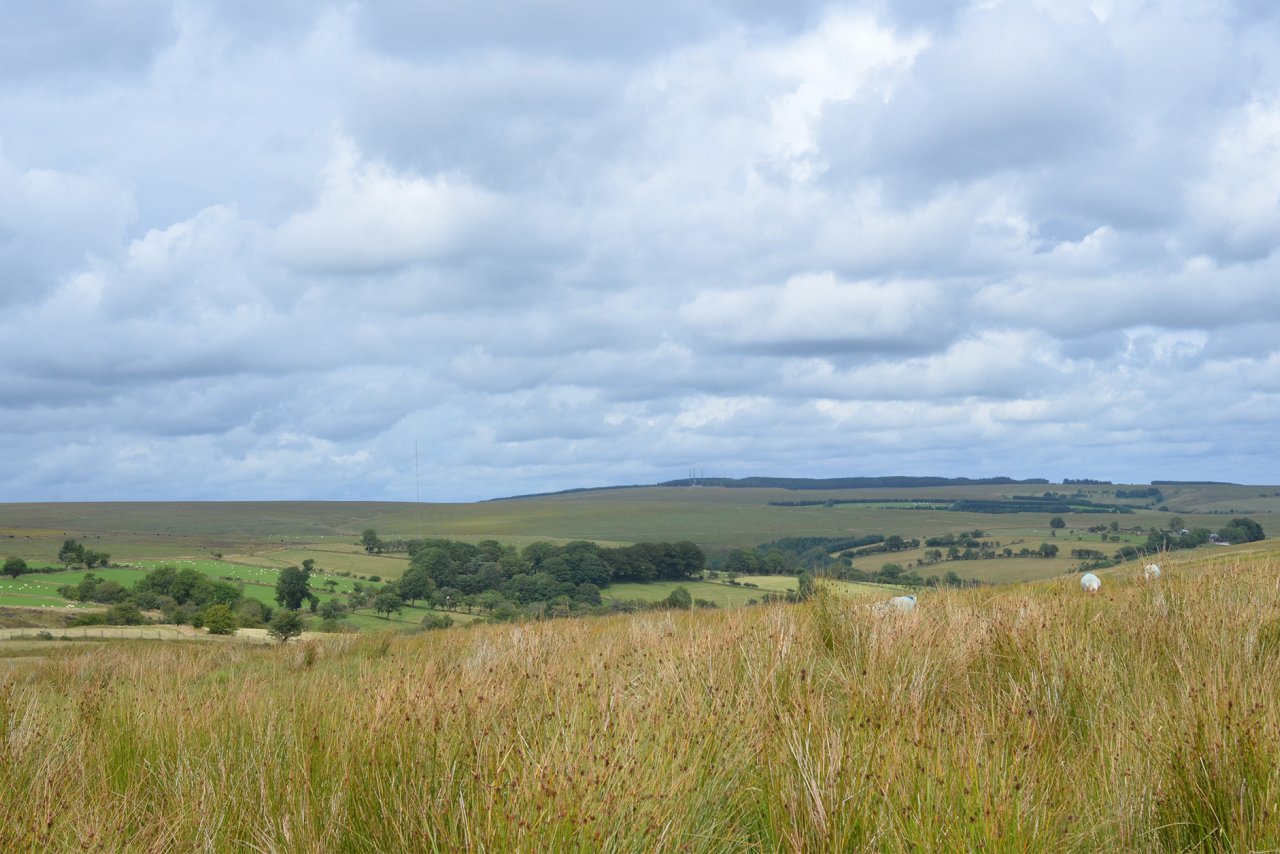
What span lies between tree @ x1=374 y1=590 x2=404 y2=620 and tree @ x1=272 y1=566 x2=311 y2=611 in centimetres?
2162

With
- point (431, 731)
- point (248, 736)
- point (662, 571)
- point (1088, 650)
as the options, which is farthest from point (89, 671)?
point (662, 571)

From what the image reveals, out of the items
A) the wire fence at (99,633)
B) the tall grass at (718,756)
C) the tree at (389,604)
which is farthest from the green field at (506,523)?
the tall grass at (718,756)

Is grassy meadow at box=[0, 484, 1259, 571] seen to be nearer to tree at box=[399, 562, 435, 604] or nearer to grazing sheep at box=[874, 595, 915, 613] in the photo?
tree at box=[399, 562, 435, 604]

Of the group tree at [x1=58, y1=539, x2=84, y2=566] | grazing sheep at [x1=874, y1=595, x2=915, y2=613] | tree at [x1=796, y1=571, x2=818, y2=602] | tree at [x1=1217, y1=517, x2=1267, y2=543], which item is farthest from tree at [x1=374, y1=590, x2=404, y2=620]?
tree at [x1=58, y1=539, x2=84, y2=566]

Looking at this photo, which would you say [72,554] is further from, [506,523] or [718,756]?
[718,756]

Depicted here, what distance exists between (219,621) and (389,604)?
27.6 feet

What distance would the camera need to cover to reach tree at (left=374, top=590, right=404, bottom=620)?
38250 millimetres

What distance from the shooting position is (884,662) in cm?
553

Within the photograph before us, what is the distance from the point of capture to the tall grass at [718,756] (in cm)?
330

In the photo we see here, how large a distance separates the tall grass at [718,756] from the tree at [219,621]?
114 ft

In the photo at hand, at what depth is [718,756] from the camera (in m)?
4.08

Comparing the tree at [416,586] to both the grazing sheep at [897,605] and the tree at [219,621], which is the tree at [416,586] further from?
the grazing sheep at [897,605]

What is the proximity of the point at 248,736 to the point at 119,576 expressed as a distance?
78515mm

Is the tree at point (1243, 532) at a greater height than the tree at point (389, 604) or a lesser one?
greater
